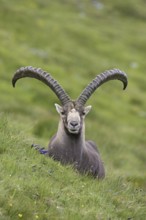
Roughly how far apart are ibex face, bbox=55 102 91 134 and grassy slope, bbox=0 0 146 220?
3.79 feet

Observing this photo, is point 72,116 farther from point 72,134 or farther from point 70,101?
point 70,101

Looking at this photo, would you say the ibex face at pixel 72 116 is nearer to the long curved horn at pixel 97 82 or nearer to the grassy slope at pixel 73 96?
the long curved horn at pixel 97 82

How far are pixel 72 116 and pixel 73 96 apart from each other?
32031 millimetres

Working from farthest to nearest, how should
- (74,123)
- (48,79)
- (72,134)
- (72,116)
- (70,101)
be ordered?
(48,79) → (70,101) → (72,134) → (72,116) → (74,123)

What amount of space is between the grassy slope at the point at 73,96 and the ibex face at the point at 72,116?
1.16 meters

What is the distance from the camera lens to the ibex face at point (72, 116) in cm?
1448

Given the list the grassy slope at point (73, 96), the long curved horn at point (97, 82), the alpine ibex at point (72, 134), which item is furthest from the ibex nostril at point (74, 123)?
the grassy slope at point (73, 96)

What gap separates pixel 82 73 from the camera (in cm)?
6141

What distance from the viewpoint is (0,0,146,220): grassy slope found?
34.4 feet

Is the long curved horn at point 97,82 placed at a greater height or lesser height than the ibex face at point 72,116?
greater

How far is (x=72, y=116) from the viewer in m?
14.6

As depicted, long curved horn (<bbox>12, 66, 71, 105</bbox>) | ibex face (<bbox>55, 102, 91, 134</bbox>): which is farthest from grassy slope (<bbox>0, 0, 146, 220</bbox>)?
long curved horn (<bbox>12, 66, 71, 105</bbox>)

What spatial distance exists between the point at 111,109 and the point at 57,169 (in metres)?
35.3

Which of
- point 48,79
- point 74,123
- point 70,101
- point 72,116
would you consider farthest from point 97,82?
point 74,123
